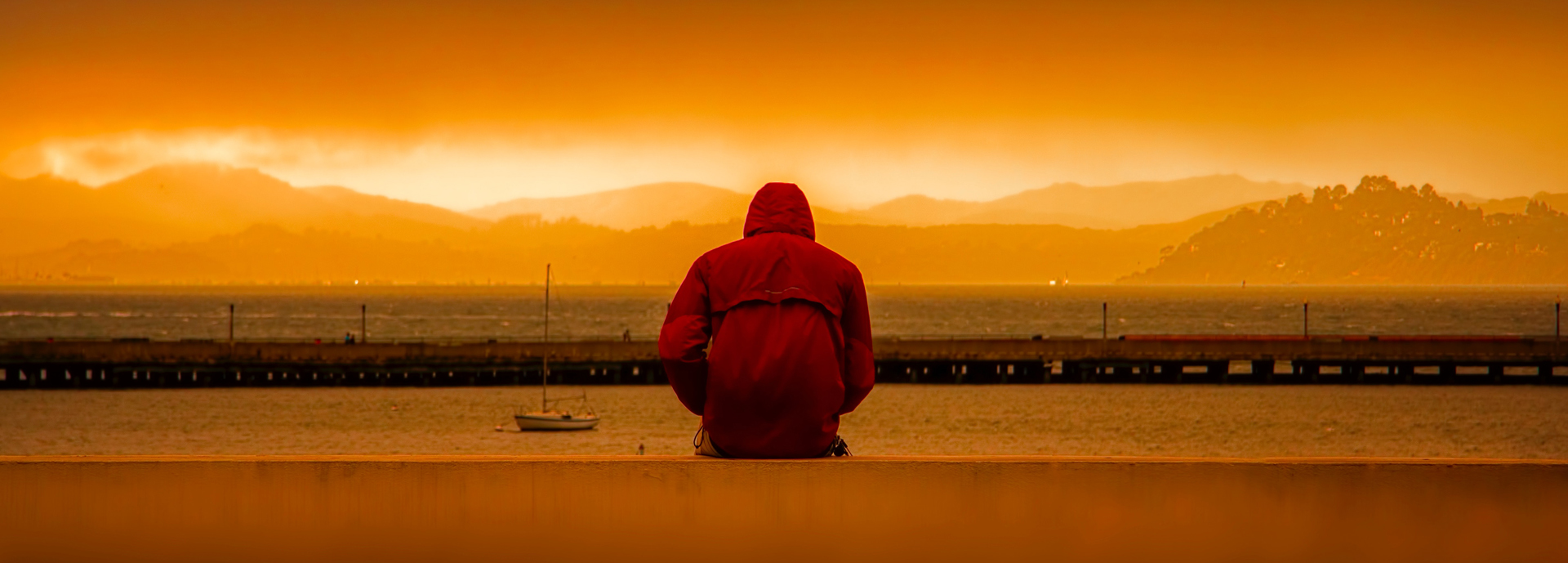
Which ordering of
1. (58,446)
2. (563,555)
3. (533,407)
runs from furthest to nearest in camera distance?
(533,407) < (58,446) < (563,555)

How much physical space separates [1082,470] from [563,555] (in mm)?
1969

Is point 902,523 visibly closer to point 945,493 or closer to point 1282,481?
point 945,493

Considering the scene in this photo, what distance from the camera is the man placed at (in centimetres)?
525

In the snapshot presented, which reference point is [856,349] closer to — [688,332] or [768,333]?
A: [768,333]

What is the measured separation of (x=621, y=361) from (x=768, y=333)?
6062 cm

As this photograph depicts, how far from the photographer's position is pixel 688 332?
206 inches

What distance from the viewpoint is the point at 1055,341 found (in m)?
69.1

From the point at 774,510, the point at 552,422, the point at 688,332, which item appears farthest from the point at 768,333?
the point at 552,422

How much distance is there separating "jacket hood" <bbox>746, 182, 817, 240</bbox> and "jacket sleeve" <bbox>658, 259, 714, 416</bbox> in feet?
0.99

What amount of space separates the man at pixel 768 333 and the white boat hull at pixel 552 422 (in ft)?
145

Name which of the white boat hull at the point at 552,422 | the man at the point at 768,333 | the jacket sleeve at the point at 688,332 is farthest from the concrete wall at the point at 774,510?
the white boat hull at the point at 552,422

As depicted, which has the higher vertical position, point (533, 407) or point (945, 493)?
point (945, 493)

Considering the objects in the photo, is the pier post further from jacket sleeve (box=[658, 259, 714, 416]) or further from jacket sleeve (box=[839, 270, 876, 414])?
jacket sleeve (box=[658, 259, 714, 416])

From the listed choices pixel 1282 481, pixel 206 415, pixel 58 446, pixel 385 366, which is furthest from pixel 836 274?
pixel 385 366
